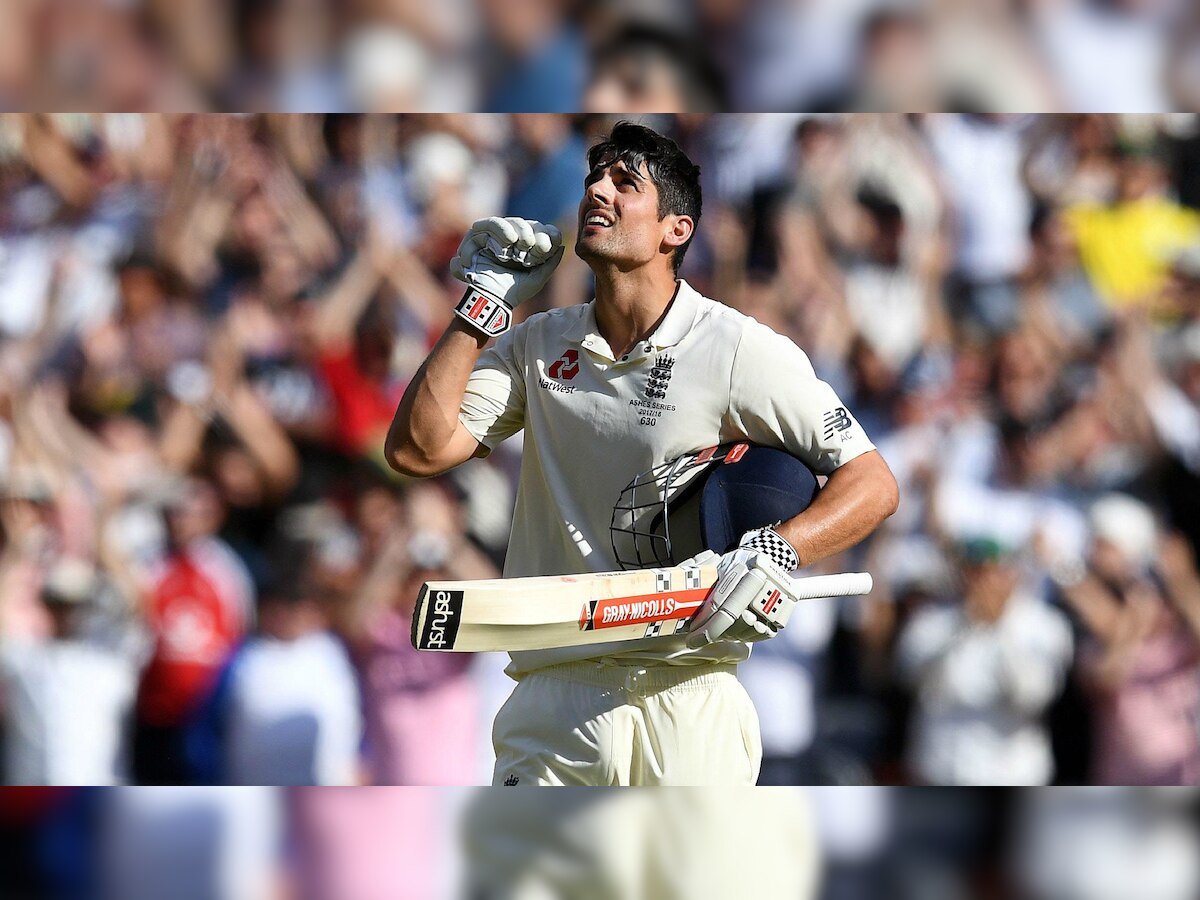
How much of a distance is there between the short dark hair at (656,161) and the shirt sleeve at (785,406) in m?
0.30

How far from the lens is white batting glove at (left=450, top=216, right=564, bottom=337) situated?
315 cm

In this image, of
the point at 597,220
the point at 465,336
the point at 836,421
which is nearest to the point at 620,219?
the point at 597,220

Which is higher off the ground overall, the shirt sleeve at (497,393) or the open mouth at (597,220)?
the open mouth at (597,220)

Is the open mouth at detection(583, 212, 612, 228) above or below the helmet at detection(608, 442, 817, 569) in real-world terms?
above

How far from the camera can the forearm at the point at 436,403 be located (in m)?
3.16

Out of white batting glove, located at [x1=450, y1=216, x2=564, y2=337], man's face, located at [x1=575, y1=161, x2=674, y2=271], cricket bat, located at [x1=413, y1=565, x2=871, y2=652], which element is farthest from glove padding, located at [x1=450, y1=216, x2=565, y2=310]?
cricket bat, located at [x1=413, y1=565, x2=871, y2=652]

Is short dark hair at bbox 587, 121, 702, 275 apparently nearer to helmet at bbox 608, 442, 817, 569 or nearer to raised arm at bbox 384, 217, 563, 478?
raised arm at bbox 384, 217, 563, 478

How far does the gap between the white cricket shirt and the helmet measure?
0.08 feet

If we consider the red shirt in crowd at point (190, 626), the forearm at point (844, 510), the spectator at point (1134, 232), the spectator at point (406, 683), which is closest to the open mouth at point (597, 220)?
the forearm at point (844, 510)

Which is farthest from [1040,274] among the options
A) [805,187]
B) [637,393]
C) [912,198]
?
[637,393]

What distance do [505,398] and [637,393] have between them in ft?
1.13

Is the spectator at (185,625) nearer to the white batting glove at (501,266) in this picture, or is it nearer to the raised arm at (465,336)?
the raised arm at (465,336)

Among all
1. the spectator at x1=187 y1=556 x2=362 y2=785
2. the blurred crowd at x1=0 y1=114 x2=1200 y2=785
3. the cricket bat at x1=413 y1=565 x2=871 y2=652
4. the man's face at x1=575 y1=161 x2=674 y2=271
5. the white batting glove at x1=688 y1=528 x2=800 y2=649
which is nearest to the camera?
the cricket bat at x1=413 y1=565 x2=871 y2=652

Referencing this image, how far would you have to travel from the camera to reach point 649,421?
310cm
